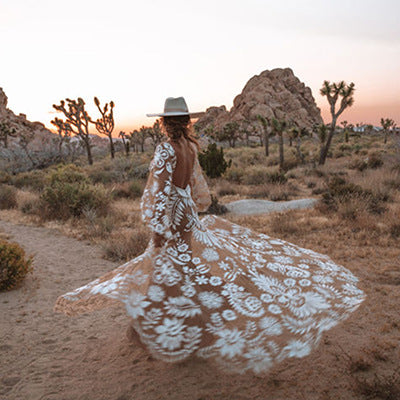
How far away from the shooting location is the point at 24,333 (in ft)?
12.7

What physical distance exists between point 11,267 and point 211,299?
373cm

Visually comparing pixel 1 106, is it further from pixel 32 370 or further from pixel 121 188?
pixel 32 370

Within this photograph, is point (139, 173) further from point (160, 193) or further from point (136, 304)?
point (136, 304)

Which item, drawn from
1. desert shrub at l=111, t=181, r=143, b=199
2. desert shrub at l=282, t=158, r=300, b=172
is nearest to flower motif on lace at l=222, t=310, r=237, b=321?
desert shrub at l=111, t=181, r=143, b=199

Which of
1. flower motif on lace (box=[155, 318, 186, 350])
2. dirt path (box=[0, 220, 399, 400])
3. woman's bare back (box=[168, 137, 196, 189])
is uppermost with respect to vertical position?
woman's bare back (box=[168, 137, 196, 189])

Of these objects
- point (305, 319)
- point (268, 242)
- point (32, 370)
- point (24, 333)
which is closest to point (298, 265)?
point (268, 242)

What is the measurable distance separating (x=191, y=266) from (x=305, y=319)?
93 cm

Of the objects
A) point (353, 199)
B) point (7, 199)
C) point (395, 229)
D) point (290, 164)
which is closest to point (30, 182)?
point (7, 199)

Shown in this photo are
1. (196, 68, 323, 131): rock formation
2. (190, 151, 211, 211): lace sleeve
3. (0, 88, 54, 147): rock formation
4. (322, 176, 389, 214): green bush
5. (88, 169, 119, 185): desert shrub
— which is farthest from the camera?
(196, 68, 323, 131): rock formation

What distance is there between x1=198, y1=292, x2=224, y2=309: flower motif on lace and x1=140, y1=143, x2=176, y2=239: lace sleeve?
1.68ft

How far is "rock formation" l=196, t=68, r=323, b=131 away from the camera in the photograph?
116 metres

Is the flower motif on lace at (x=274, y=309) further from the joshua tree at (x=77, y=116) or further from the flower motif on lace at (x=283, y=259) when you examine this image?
the joshua tree at (x=77, y=116)

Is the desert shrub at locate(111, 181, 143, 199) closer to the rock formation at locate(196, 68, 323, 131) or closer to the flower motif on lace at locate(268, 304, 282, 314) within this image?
the flower motif on lace at locate(268, 304, 282, 314)

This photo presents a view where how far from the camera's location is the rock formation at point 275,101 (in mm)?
115625
